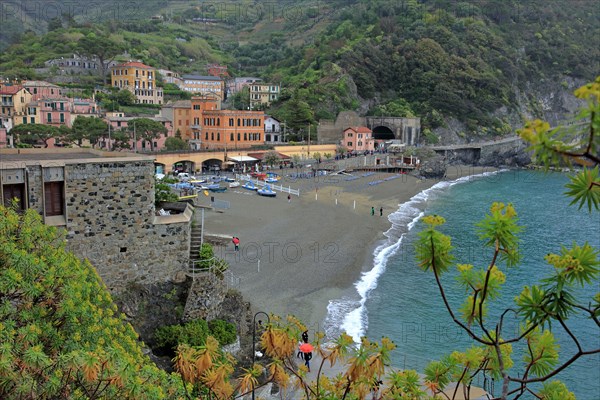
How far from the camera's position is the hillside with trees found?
93.3m

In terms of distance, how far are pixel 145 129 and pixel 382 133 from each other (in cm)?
3993

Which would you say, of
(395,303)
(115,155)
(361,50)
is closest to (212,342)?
(115,155)

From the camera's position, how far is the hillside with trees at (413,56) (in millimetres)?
93288

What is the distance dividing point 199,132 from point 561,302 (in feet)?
215

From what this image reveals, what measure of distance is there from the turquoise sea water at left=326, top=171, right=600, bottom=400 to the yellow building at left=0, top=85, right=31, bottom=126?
4018cm

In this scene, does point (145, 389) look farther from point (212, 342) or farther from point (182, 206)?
point (182, 206)

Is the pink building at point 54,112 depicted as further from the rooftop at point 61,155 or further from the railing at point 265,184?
the rooftop at point 61,155

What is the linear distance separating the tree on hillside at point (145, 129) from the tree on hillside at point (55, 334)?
50.2 metres

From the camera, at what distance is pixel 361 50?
98562 millimetres

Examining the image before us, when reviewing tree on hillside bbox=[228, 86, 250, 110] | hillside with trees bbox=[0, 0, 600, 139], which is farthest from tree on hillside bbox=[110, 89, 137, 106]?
tree on hillside bbox=[228, 86, 250, 110]

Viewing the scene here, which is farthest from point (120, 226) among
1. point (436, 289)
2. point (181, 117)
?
point (181, 117)

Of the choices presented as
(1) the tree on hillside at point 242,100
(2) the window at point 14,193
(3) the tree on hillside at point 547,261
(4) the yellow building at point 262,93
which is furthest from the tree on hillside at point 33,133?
(3) the tree on hillside at point 547,261

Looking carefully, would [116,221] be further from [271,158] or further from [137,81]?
[137,81]

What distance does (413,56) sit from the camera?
101 meters
